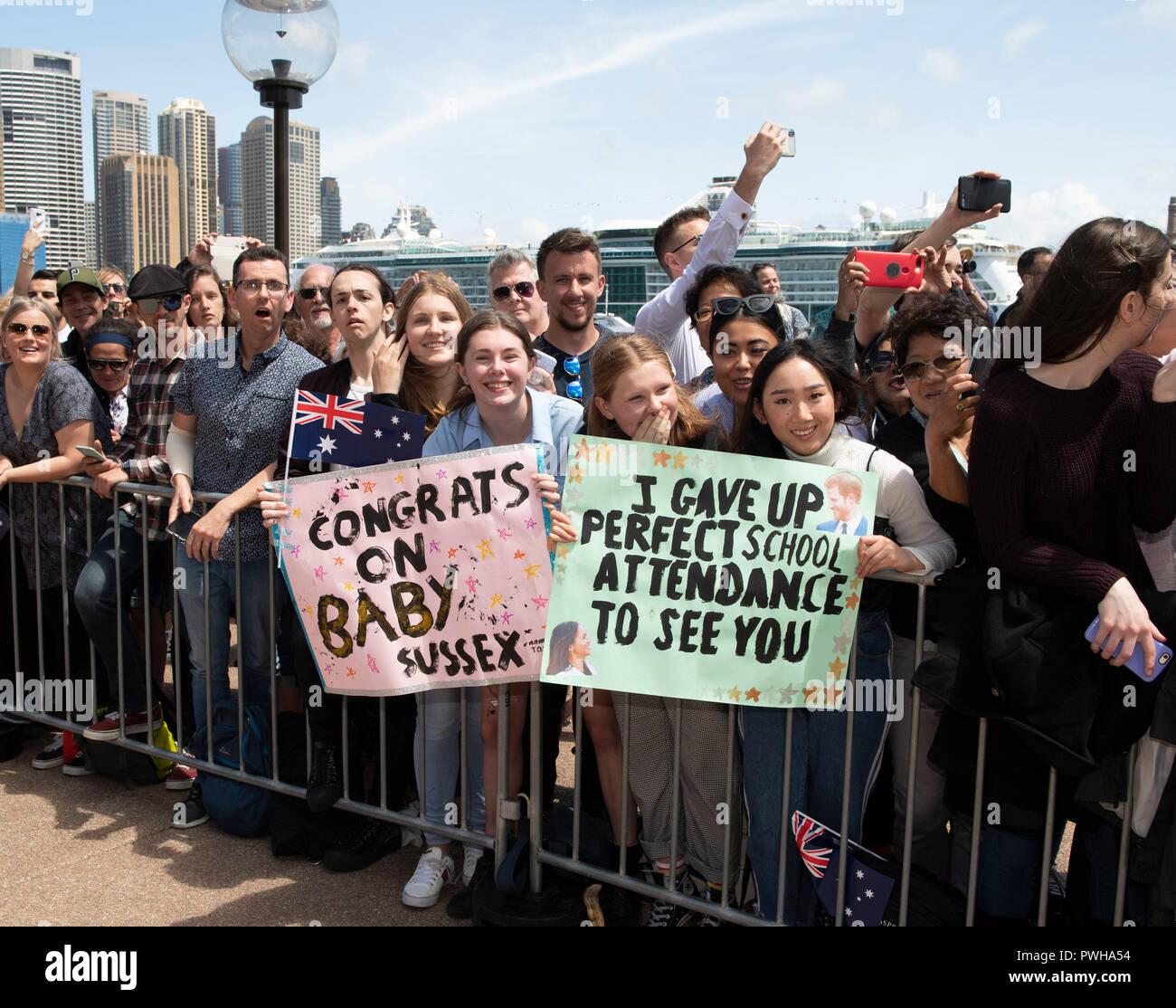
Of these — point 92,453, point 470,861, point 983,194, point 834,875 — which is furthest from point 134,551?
point 983,194

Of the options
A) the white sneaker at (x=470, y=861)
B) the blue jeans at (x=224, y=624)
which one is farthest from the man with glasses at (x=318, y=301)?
the white sneaker at (x=470, y=861)

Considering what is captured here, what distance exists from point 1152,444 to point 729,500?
3.84ft

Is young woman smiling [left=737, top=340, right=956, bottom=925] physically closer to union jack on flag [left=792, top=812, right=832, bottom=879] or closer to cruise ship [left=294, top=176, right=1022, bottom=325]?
union jack on flag [left=792, top=812, right=832, bottom=879]

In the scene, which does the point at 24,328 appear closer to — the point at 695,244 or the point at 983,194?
the point at 695,244

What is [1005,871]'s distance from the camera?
9.99 ft

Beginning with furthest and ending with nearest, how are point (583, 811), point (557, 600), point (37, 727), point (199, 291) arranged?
point (199, 291) → point (37, 727) → point (583, 811) → point (557, 600)

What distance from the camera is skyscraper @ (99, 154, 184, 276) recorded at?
174500 mm

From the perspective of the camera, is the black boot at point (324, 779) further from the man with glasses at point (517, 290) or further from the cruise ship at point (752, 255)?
the cruise ship at point (752, 255)

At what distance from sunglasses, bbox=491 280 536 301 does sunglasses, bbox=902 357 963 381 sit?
2.36m

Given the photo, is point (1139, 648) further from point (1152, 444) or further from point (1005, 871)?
point (1005, 871)

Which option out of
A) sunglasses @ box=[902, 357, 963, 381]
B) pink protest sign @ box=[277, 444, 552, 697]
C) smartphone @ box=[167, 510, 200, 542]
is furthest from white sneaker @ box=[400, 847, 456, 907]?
sunglasses @ box=[902, 357, 963, 381]

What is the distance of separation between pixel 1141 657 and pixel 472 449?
218cm

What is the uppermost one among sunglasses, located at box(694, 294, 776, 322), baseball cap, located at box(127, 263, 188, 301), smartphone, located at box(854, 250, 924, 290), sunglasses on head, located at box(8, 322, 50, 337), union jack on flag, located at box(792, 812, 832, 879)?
baseball cap, located at box(127, 263, 188, 301)
